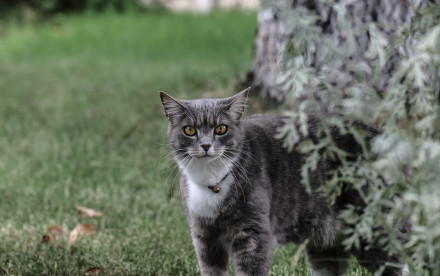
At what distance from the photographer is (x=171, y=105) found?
300 cm

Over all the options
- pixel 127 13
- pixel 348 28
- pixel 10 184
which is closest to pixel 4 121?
pixel 10 184

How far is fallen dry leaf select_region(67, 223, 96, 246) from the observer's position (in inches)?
146

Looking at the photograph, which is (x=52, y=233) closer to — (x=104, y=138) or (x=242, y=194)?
(x=242, y=194)

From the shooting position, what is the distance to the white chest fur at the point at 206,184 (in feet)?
9.30

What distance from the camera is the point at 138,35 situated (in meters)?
10.9

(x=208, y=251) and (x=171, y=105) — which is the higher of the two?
(x=171, y=105)

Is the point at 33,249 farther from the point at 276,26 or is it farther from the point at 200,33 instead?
the point at 200,33

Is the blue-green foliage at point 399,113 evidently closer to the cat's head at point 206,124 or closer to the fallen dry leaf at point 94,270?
the cat's head at point 206,124

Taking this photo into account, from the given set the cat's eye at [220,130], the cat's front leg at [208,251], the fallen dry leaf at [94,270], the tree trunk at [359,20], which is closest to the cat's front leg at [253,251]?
the cat's front leg at [208,251]

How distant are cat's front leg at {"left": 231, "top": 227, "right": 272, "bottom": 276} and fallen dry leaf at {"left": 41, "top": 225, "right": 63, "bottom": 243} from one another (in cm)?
129

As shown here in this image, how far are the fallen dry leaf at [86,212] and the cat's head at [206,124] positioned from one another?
1305 millimetres

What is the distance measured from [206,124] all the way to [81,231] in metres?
1.29

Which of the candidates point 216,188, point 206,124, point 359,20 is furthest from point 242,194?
point 359,20

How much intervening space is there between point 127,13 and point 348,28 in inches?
475
